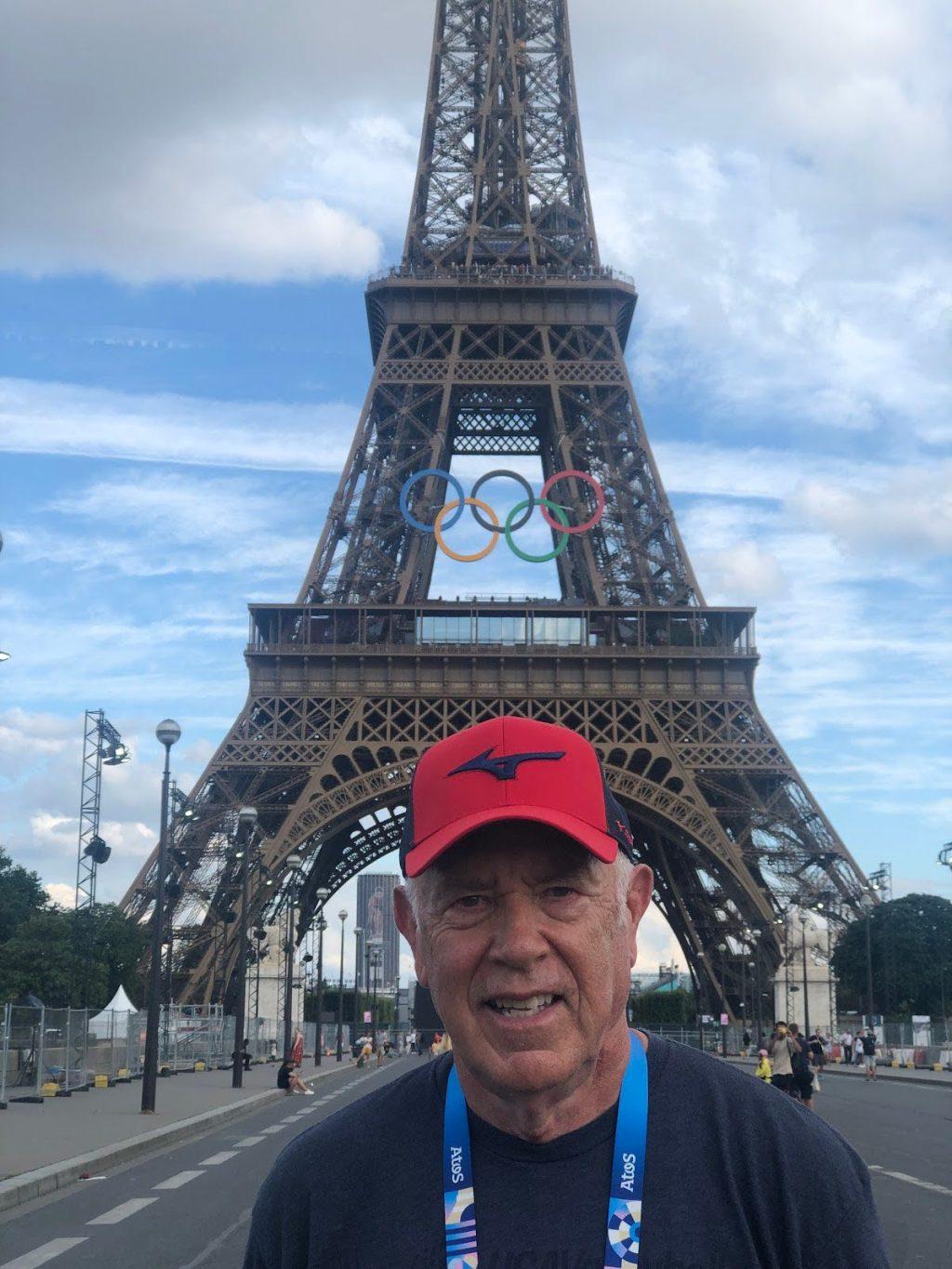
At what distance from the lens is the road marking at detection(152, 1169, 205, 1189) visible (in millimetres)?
16578

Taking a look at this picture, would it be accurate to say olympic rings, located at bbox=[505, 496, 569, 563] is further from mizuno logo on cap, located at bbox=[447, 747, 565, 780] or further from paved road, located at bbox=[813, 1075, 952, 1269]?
mizuno logo on cap, located at bbox=[447, 747, 565, 780]

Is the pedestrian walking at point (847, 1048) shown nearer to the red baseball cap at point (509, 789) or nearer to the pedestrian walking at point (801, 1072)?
the pedestrian walking at point (801, 1072)

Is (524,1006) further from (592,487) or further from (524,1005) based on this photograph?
(592,487)

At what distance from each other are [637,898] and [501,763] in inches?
22.4

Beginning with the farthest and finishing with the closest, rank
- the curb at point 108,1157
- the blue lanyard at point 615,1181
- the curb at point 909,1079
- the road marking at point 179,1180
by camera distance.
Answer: the curb at point 909,1079 < the road marking at point 179,1180 < the curb at point 108,1157 < the blue lanyard at point 615,1181

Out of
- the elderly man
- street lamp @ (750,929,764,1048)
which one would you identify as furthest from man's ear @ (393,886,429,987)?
street lamp @ (750,929,764,1048)

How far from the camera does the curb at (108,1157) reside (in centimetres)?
1539

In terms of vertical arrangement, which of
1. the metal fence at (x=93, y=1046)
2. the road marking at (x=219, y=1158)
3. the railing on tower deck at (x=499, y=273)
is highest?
the railing on tower deck at (x=499, y=273)

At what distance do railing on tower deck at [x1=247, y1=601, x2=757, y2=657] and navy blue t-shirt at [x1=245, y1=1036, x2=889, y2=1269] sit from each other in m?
56.5

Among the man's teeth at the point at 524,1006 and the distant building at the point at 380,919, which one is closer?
the man's teeth at the point at 524,1006

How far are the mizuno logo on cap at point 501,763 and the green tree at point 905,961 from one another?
73491 mm

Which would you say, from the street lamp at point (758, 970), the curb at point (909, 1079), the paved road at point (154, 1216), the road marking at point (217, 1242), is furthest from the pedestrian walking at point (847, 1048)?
the road marking at point (217, 1242)

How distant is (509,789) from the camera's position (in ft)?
8.89

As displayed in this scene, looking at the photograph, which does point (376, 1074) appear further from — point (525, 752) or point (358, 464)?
point (525, 752)
